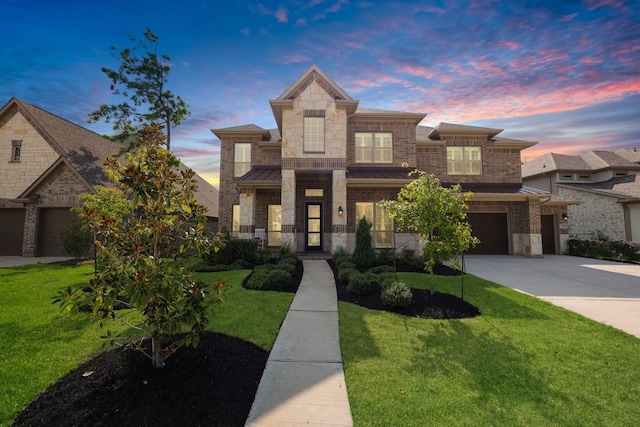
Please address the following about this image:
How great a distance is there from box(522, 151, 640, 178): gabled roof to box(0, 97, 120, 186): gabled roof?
34.4 meters

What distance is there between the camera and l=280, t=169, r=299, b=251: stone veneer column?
1417cm

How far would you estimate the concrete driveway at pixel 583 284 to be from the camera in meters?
6.57

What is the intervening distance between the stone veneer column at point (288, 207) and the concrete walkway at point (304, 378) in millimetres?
7730

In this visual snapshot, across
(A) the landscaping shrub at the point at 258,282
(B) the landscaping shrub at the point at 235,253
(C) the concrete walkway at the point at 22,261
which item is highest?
(B) the landscaping shrub at the point at 235,253

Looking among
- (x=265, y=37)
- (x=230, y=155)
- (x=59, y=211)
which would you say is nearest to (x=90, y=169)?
(x=59, y=211)

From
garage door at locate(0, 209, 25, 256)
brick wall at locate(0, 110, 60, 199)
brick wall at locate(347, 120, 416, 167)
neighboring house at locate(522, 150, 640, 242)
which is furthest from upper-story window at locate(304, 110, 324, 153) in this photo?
neighboring house at locate(522, 150, 640, 242)

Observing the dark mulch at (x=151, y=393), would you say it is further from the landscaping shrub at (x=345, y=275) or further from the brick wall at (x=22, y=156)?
the brick wall at (x=22, y=156)

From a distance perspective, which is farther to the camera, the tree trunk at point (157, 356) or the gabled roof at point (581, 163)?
the gabled roof at point (581, 163)

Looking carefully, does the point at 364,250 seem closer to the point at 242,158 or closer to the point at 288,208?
the point at 288,208

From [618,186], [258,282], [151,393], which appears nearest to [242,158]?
[258,282]

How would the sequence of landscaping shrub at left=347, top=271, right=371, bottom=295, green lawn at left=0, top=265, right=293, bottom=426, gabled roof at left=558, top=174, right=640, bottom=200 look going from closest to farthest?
green lawn at left=0, top=265, right=293, bottom=426 < landscaping shrub at left=347, top=271, right=371, bottom=295 < gabled roof at left=558, top=174, right=640, bottom=200

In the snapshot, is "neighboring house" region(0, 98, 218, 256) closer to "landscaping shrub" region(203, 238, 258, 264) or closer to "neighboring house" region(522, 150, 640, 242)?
"landscaping shrub" region(203, 238, 258, 264)

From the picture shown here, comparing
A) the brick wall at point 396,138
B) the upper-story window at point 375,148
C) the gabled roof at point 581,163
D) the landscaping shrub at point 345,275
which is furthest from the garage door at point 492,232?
the gabled roof at point 581,163

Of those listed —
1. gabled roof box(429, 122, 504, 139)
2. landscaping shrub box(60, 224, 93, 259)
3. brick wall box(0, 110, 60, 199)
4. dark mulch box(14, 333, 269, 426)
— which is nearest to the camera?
dark mulch box(14, 333, 269, 426)
